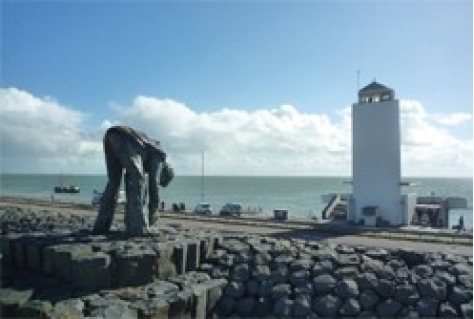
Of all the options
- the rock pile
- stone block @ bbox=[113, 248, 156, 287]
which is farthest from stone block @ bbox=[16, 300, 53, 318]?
the rock pile

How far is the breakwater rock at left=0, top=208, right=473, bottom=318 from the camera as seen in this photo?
980 cm

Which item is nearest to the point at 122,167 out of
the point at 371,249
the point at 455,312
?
the point at 371,249

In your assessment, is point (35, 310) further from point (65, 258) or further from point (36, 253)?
point (36, 253)

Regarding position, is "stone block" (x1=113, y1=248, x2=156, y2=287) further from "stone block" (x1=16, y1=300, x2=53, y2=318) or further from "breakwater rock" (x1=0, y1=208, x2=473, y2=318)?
"stone block" (x1=16, y1=300, x2=53, y2=318)

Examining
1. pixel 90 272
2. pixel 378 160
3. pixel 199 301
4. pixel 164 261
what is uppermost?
pixel 378 160

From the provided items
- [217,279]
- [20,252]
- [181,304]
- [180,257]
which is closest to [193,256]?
[180,257]

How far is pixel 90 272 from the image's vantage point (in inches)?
396

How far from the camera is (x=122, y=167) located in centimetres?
1316

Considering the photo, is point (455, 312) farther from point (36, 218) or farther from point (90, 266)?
point (36, 218)

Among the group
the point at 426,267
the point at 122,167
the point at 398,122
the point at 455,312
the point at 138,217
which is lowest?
the point at 455,312

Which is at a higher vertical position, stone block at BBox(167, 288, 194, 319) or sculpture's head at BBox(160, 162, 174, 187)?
sculpture's head at BBox(160, 162, 174, 187)

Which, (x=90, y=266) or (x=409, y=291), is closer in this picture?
(x=90, y=266)

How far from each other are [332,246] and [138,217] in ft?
16.1

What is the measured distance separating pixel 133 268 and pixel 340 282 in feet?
14.2
